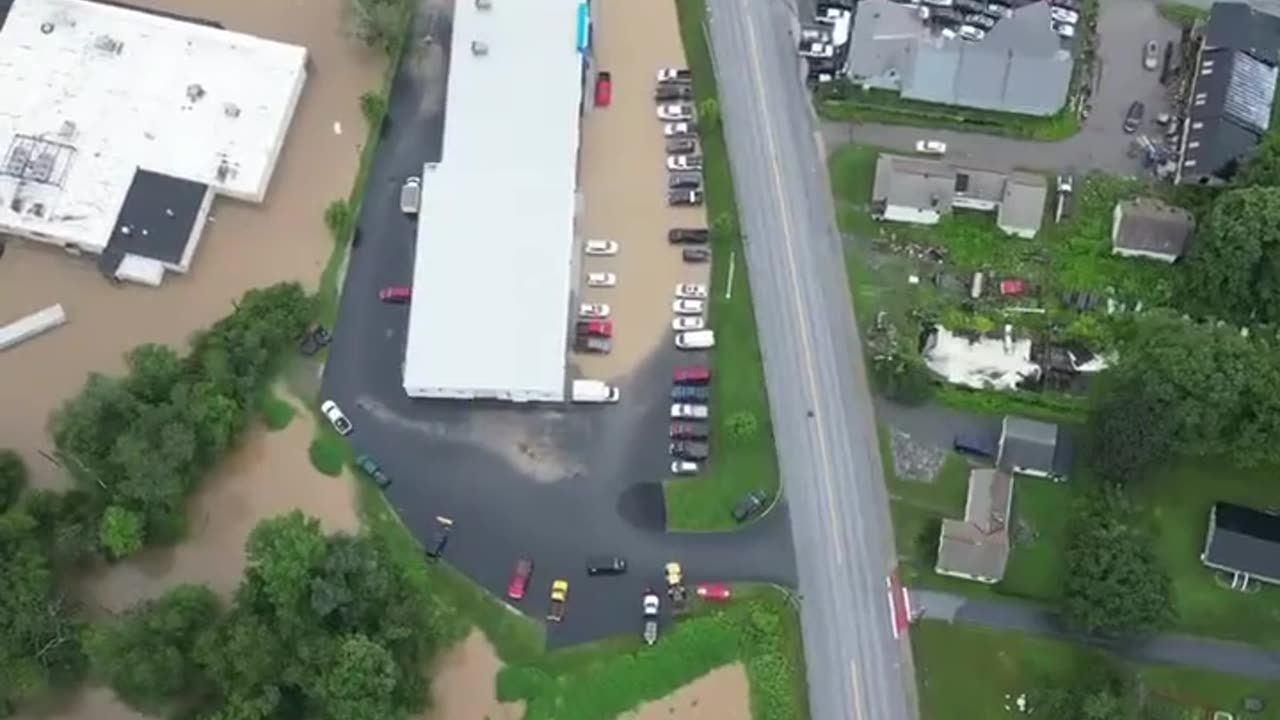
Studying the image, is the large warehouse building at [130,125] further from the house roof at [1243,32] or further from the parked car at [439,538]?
A: the house roof at [1243,32]

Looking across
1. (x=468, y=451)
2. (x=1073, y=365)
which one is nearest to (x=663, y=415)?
(x=468, y=451)

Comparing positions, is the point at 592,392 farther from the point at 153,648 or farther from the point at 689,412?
the point at 153,648

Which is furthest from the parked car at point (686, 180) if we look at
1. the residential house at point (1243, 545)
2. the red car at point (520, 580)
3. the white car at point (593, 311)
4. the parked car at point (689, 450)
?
the residential house at point (1243, 545)

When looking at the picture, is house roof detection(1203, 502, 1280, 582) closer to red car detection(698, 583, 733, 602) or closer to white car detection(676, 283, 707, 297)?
red car detection(698, 583, 733, 602)

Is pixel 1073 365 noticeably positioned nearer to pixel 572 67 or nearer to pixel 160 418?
pixel 572 67

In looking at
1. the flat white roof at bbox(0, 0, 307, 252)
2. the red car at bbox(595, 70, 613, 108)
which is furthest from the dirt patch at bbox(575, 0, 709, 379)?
the flat white roof at bbox(0, 0, 307, 252)

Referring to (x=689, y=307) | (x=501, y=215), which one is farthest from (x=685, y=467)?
(x=501, y=215)
